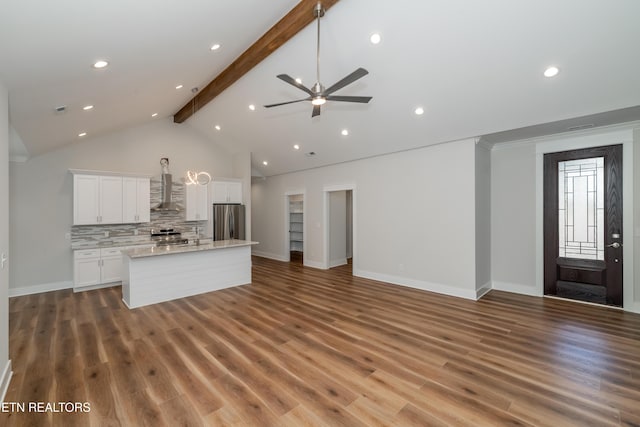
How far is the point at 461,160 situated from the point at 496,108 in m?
1.14

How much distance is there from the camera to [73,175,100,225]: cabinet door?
18.6 feet

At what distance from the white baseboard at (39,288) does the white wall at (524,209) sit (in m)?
8.83

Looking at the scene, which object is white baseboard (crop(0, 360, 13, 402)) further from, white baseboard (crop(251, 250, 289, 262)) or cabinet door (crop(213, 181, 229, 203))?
white baseboard (crop(251, 250, 289, 262))

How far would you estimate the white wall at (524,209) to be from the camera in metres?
4.39

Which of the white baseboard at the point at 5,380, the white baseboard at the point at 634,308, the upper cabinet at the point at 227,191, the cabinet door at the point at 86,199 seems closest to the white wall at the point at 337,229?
the upper cabinet at the point at 227,191

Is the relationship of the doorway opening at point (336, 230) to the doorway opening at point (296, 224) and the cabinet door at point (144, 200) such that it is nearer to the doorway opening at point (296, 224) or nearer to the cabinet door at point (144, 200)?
the doorway opening at point (296, 224)

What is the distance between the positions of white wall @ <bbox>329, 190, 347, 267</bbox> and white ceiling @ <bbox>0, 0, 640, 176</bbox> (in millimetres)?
2828

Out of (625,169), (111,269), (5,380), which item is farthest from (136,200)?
(625,169)

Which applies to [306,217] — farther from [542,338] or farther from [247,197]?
[542,338]

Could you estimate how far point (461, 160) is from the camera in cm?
517

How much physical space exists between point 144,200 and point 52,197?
1.62 m

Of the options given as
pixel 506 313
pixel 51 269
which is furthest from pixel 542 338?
pixel 51 269

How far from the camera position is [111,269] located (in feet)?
19.6

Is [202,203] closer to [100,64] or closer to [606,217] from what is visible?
[100,64]
